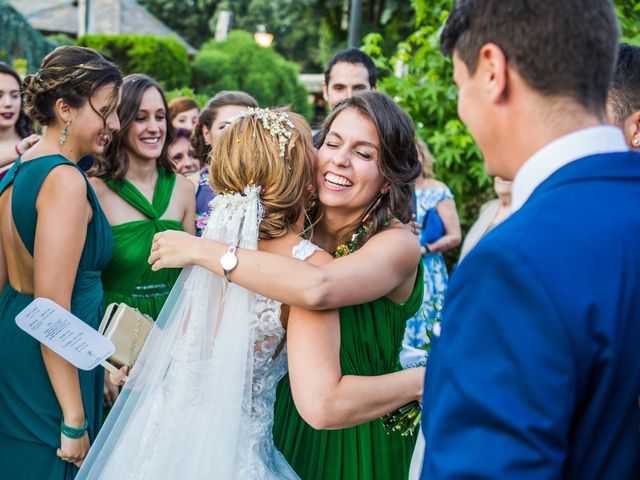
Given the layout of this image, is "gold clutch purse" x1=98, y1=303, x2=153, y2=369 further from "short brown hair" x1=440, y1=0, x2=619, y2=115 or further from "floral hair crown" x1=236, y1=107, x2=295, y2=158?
"short brown hair" x1=440, y1=0, x2=619, y2=115

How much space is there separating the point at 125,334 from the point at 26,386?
723 mm

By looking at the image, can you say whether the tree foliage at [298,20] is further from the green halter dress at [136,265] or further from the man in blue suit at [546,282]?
the man in blue suit at [546,282]

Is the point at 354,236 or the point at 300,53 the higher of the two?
the point at 354,236

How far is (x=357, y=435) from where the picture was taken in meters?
2.55

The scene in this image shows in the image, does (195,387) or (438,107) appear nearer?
(195,387)

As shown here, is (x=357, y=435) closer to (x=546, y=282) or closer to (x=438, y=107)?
(x=546, y=282)

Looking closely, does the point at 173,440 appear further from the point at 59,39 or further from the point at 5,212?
the point at 59,39

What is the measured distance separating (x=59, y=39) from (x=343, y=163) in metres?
27.1

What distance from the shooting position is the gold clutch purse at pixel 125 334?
2516 millimetres

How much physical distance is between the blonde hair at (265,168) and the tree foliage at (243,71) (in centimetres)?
2166

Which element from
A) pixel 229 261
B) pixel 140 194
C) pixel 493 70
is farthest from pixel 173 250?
pixel 140 194

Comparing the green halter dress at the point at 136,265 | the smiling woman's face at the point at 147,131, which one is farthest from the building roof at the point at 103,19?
the green halter dress at the point at 136,265

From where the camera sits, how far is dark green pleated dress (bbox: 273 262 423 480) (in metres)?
2.51

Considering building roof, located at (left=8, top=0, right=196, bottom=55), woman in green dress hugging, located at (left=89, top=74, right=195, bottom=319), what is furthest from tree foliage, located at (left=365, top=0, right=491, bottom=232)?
building roof, located at (left=8, top=0, right=196, bottom=55)
